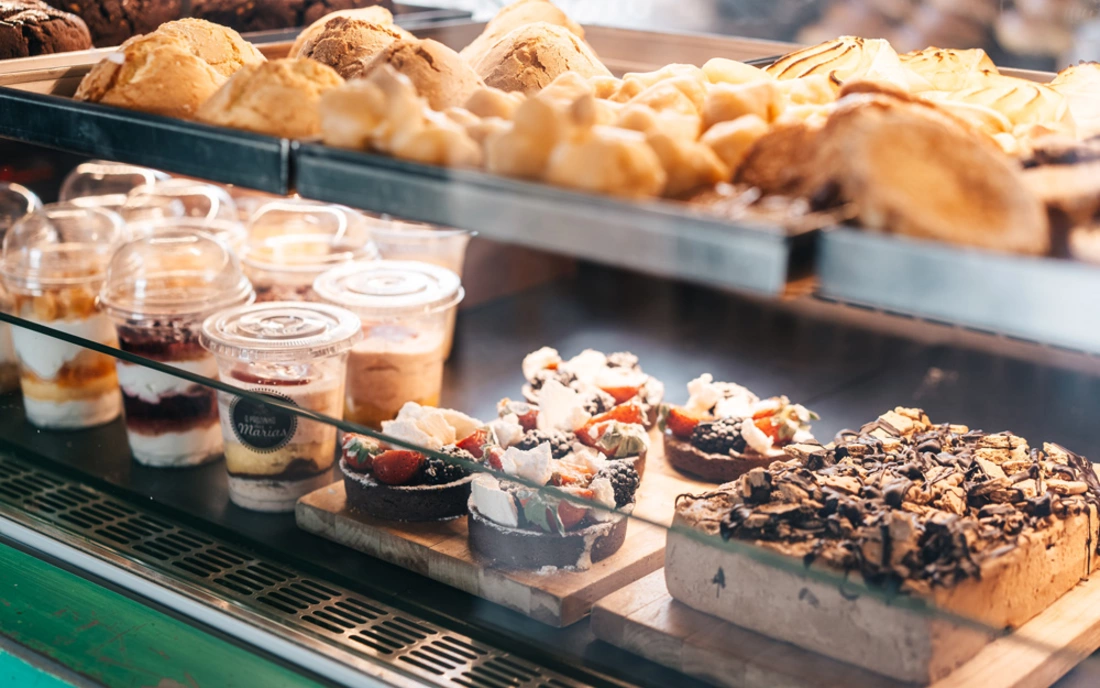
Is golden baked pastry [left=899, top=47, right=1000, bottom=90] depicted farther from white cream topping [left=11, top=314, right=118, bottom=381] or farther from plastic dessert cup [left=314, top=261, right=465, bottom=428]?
white cream topping [left=11, top=314, right=118, bottom=381]

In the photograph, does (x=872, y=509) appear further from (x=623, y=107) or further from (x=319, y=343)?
(x=319, y=343)

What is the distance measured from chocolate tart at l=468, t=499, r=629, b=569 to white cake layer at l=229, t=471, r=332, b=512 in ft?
1.46

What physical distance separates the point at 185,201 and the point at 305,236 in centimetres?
51

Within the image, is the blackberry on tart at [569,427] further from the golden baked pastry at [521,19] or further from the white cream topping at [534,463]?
the golden baked pastry at [521,19]

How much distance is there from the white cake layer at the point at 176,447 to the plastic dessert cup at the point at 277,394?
0.57ft

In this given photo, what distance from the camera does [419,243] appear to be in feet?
8.46

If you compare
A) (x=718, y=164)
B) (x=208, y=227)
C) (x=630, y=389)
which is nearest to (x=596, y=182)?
(x=718, y=164)

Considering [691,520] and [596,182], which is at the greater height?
[596,182]

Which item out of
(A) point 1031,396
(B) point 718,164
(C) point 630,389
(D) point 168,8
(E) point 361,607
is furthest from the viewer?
(D) point 168,8

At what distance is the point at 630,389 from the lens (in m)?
2.13

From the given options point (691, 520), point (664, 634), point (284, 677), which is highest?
point (691, 520)

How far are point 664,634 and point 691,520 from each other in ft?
0.51

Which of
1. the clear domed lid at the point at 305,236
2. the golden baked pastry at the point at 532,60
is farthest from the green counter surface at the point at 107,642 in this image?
the golden baked pastry at the point at 532,60

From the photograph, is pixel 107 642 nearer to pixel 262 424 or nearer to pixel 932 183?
pixel 262 424
